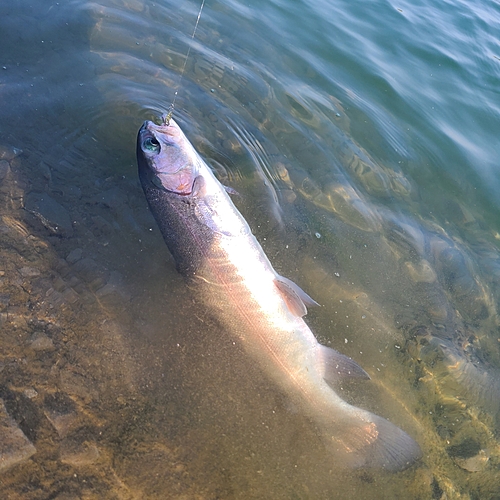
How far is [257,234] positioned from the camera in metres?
4.12

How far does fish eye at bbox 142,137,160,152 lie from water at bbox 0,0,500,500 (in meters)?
0.62

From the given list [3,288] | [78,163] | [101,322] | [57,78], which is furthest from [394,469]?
[57,78]

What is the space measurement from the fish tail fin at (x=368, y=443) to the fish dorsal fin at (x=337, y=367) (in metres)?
0.29

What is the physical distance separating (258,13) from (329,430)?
23.5 feet

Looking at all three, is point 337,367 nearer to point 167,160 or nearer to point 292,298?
point 292,298

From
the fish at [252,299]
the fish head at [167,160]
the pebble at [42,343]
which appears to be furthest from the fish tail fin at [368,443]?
the fish head at [167,160]

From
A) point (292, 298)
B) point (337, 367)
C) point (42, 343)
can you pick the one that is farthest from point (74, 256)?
point (337, 367)

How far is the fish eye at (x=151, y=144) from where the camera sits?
3.75 meters

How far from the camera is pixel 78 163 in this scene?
13.8 ft

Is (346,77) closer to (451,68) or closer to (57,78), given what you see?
(451,68)

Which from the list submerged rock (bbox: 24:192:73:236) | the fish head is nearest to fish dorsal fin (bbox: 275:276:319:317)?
the fish head

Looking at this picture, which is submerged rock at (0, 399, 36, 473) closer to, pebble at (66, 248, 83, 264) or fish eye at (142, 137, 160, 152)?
pebble at (66, 248, 83, 264)

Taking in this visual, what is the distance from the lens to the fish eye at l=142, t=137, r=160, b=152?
375 cm

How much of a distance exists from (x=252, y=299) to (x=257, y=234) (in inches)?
36.6
